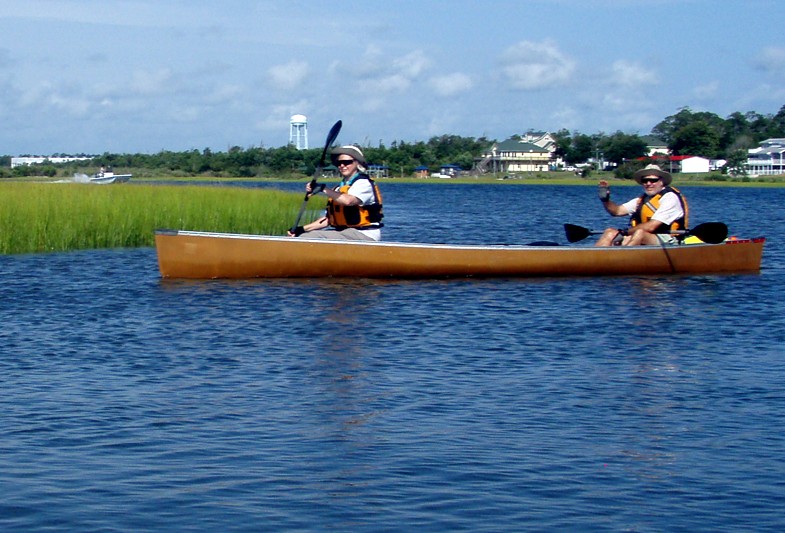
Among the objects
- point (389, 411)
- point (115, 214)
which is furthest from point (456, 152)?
point (389, 411)

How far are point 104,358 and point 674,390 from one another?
14.8ft

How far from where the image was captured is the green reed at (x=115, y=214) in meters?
18.9

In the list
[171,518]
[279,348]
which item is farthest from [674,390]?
[171,518]

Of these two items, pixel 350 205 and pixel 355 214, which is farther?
pixel 355 214

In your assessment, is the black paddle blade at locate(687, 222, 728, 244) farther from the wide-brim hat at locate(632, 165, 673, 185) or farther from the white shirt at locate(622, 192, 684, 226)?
the wide-brim hat at locate(632, 165, 673, 185)

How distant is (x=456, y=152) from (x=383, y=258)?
119911 millimetres

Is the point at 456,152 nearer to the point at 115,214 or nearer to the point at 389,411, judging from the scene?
the point at 115,214

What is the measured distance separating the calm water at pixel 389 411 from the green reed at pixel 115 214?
16.6 ft

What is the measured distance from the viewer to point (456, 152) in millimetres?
134000

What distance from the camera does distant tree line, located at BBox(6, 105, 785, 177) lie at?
10750 centimetres

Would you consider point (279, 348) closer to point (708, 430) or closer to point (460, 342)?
point (460, 342)

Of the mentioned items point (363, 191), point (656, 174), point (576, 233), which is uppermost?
point (656, 174)

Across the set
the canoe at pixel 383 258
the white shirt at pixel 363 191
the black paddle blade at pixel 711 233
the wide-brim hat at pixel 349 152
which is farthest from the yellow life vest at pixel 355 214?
the black paddle blade at pixel 711 233

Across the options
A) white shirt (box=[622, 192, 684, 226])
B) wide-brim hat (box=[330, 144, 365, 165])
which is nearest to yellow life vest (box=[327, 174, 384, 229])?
wide-brim hat (box=[330, 144, 365, 165])
